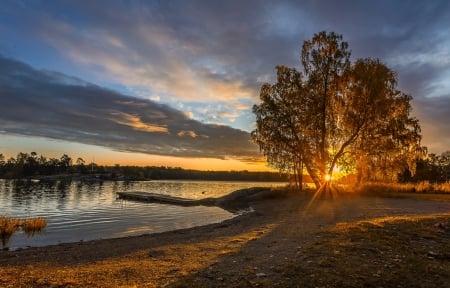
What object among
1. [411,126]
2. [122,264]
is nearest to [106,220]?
[122,264]

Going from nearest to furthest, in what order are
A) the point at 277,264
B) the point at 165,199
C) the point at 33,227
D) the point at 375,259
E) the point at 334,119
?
the point at 277,264 → the point at 375,259 → the point at 33,227 → the point at 334,119 → the point at 165,199

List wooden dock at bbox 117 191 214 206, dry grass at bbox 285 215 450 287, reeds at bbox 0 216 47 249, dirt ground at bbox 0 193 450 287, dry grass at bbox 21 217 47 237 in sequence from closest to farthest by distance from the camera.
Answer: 1. dry grass at bbox 285 215 450 287
2. dirt ground at bbox 0 193 450 287
3. reeds at bbox 0 216 47 249
4. dry grass at bbox 21 217 47 237
5. wooden dock at bbox 117 191 214 206

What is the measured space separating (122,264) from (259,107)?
3111cm

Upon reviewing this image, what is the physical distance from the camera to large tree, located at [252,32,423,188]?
3686 cm

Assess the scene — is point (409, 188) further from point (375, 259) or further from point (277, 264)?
point (277, 264)

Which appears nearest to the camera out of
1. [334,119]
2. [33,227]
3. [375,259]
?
[375,259]

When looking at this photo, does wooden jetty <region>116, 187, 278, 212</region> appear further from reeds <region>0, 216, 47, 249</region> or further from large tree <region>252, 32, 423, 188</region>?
reeds <region>0, 216, 47, 249</region>

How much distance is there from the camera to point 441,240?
39.2ft

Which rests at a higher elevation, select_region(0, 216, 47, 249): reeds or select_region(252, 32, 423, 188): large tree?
select_region(252, 32, 423, 188): large tree

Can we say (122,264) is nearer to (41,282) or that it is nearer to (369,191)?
(41,282)

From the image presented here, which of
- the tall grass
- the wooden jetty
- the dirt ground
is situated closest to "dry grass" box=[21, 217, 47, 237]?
the dirt ground

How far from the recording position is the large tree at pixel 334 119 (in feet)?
121

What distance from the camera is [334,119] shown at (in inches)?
1524

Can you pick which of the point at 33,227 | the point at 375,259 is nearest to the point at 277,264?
the point at 375,259
